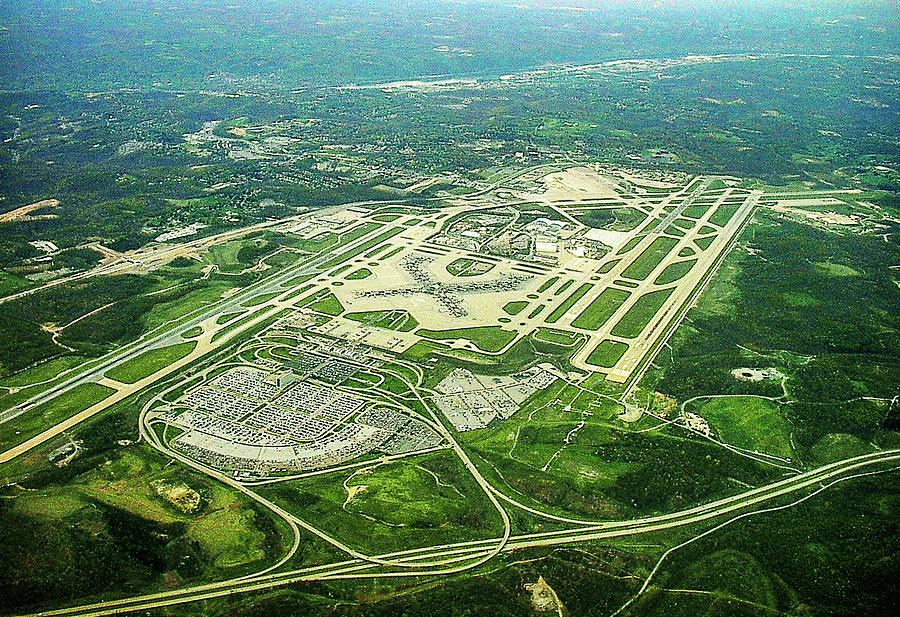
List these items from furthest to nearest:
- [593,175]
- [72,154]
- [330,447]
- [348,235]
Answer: [72,154] < [593,175] < [348,235] < [330,447]

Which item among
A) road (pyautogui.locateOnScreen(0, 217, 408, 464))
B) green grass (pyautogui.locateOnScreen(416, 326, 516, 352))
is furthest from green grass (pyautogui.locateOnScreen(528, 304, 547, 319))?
road (pyautogui.locateOnScreen(0, 217, 408, 464))

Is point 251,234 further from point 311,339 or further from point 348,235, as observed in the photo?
A: point 311,339

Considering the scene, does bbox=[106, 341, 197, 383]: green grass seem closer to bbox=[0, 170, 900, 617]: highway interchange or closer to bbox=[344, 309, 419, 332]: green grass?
bbox=[0, 170, 900, 617]: highway interchange

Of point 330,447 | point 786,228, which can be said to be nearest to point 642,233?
point 786,228

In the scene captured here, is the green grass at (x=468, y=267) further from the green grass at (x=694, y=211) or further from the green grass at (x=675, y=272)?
the green grass at (x=694, y=211)

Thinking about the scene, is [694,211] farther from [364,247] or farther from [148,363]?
[148,363]
